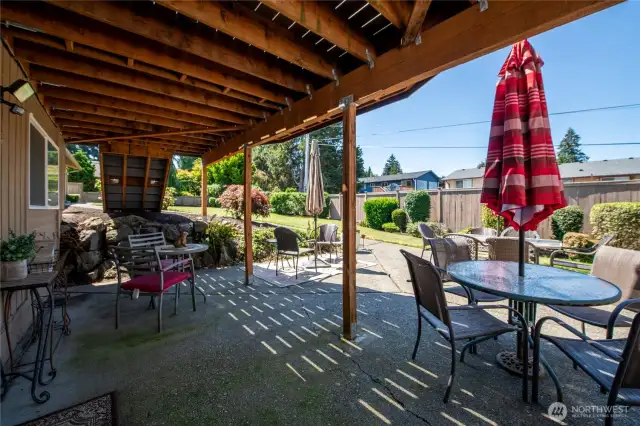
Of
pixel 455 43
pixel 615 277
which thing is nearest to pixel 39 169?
pixel 455 43

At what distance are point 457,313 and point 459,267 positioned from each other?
0.39m

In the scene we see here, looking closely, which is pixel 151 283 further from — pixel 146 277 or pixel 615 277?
pixel 615 277

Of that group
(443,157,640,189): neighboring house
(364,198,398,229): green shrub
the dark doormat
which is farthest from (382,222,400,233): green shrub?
the dark doormat

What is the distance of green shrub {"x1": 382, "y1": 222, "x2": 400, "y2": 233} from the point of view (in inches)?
427

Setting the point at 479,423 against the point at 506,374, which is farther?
the point at 506,374

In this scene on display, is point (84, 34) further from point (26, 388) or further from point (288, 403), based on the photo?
point (288, 403)

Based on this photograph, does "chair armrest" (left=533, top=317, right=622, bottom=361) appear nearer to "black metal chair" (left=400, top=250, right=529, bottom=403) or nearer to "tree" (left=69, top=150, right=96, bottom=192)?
"black metal chair" (left=400, top=250, right=529, bottom=403)

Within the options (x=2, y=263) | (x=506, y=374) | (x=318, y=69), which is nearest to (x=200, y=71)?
(x=318, y=69)

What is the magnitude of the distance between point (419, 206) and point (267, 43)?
8781mm

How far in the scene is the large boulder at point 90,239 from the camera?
4.66 meters

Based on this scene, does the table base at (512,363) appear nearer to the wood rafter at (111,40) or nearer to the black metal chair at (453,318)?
the black metal chair at (453,318)

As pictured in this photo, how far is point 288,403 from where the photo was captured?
5.89 feet

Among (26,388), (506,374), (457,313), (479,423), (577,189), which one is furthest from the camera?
(577,189)

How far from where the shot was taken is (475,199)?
8383 mm
